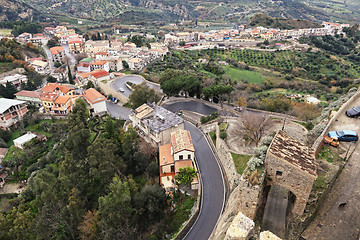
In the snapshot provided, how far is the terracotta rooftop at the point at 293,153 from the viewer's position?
14259 mm

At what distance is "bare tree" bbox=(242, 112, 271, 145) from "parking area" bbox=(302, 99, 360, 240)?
9981mm

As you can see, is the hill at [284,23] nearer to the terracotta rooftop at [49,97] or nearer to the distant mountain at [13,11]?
the terracotta rooftop at [49,97]

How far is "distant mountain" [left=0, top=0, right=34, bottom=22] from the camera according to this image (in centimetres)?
12546

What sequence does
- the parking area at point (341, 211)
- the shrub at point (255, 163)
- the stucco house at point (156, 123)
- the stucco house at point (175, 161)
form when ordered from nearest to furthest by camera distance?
the parking area at point (341, 211) < the shrub at point (255, 163) < the stucco house at point (175, 161) < the stucco house at point (156, 123)

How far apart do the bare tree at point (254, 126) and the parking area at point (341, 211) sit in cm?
998

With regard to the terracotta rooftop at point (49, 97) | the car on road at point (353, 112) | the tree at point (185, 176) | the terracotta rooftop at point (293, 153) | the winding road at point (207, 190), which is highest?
the terracotta rooftop at point (293, 153)

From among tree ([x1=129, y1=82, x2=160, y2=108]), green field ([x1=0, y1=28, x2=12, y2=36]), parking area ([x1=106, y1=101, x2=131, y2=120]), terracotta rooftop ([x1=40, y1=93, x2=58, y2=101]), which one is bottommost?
parking area ([x1=106, y1=101, x2=131, y2=120])

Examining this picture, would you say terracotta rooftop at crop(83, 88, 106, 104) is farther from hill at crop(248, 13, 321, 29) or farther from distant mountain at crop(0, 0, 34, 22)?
hill at crop(248, 13, 321, 29)

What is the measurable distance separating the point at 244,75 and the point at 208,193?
199 feet

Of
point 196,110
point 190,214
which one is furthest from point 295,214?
point 196,110

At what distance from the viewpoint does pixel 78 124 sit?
3781cm

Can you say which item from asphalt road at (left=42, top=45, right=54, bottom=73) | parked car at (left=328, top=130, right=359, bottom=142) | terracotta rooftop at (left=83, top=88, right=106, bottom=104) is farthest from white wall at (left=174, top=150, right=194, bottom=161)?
asphalt road at (left=42, top=45, right=54, bottom=73)

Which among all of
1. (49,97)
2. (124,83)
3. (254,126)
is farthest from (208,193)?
(49,97)

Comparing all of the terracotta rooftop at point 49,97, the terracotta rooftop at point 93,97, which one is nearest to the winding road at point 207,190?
the terracotta rooftop at point 93,97
